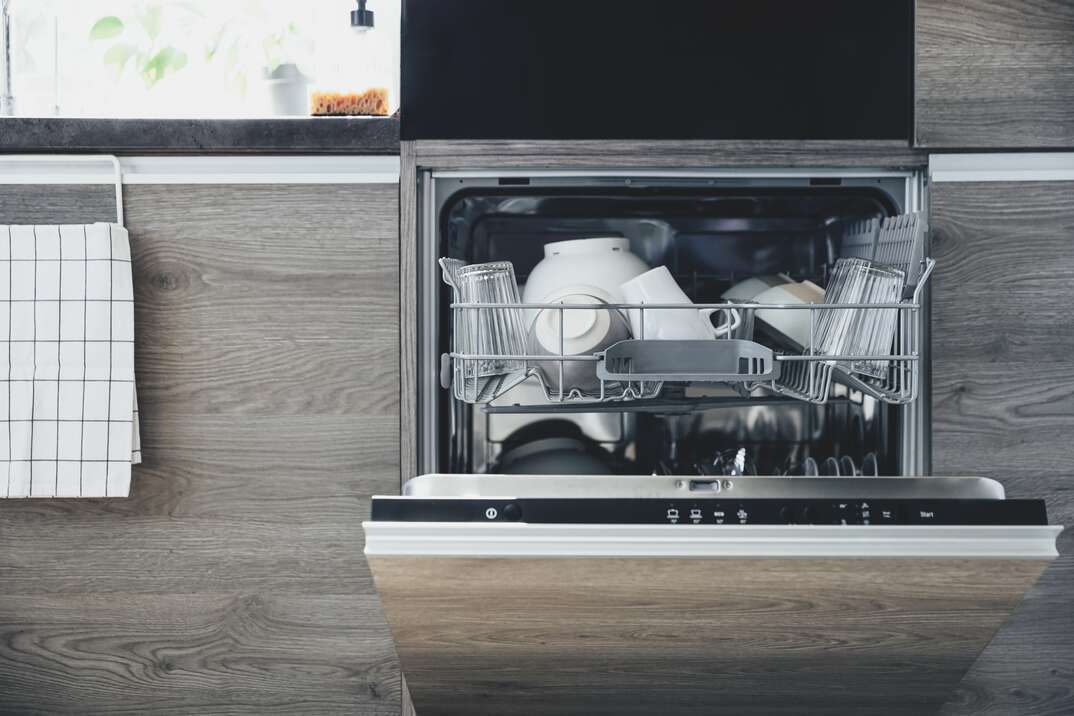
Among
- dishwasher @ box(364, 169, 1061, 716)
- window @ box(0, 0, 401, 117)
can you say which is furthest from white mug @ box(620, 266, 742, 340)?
window @ box(0, 0, 401, 117)

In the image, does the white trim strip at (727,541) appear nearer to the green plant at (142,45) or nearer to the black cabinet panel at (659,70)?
the black cabinet panel at (659,70)

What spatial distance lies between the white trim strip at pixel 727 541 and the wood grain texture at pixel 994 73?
0.48 m

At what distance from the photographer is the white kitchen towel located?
1.12 meters

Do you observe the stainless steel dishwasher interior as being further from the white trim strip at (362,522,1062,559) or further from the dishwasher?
the white trim strip at (362,522,1062,559)

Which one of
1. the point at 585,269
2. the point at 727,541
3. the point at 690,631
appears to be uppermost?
the point at 585,269

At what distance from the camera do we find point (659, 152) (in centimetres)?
112

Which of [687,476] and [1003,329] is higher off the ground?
[1003,329]

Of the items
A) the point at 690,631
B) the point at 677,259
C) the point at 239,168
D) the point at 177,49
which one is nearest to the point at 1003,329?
the point at 677,259

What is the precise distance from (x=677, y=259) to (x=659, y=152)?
239mm

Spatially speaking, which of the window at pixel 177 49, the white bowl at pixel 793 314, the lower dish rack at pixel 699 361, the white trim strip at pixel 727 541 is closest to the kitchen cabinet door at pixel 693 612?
the white trim strip at pixel 727 541

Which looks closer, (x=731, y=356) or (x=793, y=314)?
(x=731, y=356)

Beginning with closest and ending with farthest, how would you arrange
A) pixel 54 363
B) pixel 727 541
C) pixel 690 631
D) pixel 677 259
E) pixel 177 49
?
pixel 727 541 → pixel 690 631 → pixel 54 363 → pixel 677 259 → pixel 177 49

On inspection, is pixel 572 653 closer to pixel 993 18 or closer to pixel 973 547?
pixel 973 547

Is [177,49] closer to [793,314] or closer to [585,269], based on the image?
[585,269]
